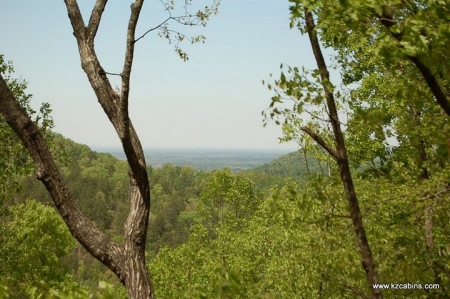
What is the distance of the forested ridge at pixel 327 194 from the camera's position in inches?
162

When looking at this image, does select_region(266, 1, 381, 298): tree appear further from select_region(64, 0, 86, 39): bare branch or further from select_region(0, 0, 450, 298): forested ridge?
select_region(64, 0, 86, 39): bare branch

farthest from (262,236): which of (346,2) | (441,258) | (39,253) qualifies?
(346,2)

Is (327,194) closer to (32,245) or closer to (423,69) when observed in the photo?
(423,69)

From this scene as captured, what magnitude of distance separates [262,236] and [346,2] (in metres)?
20.7

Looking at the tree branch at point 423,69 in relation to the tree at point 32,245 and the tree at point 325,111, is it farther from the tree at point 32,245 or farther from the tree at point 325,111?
the tree at point 32,245

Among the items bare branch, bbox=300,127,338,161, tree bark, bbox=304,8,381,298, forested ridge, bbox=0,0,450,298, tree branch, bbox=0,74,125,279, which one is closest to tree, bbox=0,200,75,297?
forested ridge, bbox=0,0,450,298

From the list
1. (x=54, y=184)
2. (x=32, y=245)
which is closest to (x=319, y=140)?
(x=54, y=184)

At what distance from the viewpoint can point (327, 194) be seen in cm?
477

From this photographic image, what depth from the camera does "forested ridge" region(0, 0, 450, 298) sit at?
412 centimetres

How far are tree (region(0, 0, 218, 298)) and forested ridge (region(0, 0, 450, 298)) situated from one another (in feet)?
0.06

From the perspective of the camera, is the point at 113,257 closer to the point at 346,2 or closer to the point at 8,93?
the point at 8,93

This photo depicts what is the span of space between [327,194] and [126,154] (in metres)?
2.66

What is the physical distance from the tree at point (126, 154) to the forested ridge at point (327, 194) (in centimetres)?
2

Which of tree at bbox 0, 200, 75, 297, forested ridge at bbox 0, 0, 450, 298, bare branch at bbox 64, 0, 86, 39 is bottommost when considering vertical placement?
tree at bbox 0, 200, 75, 297
